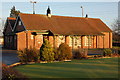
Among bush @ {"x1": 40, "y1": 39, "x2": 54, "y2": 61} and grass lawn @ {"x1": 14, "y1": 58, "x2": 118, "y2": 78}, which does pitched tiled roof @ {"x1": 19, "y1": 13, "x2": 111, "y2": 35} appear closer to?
bush @ {"x1": 40, "y1": 39, "x2": 54, "y2": 61}

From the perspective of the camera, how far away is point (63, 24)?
3219 centimetres

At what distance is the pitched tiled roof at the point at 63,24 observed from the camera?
29078mm

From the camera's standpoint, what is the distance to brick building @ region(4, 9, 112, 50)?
28109 millimetres

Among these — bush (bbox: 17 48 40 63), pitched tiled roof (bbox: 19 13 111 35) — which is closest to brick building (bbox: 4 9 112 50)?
pitched tiled roof (bbox: 19 13 111 35)

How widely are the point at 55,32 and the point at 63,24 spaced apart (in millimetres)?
4820

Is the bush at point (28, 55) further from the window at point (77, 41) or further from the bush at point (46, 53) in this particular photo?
the window at point (77, 41)

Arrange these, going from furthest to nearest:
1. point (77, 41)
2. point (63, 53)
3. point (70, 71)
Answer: point (77, 41) < point (63, 53) < point (70, 71)

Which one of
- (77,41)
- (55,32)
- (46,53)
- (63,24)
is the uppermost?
(63,24)

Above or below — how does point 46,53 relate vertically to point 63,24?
below

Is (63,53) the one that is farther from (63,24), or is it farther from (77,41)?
(63,24)

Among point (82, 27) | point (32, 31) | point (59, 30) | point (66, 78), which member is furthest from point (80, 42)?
point (66, 78)

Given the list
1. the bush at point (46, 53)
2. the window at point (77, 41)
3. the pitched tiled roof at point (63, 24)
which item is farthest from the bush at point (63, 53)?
the window at point (77, 41)

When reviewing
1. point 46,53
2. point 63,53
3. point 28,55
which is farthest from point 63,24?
point 28,55

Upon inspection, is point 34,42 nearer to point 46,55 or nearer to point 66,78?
point 46,55
